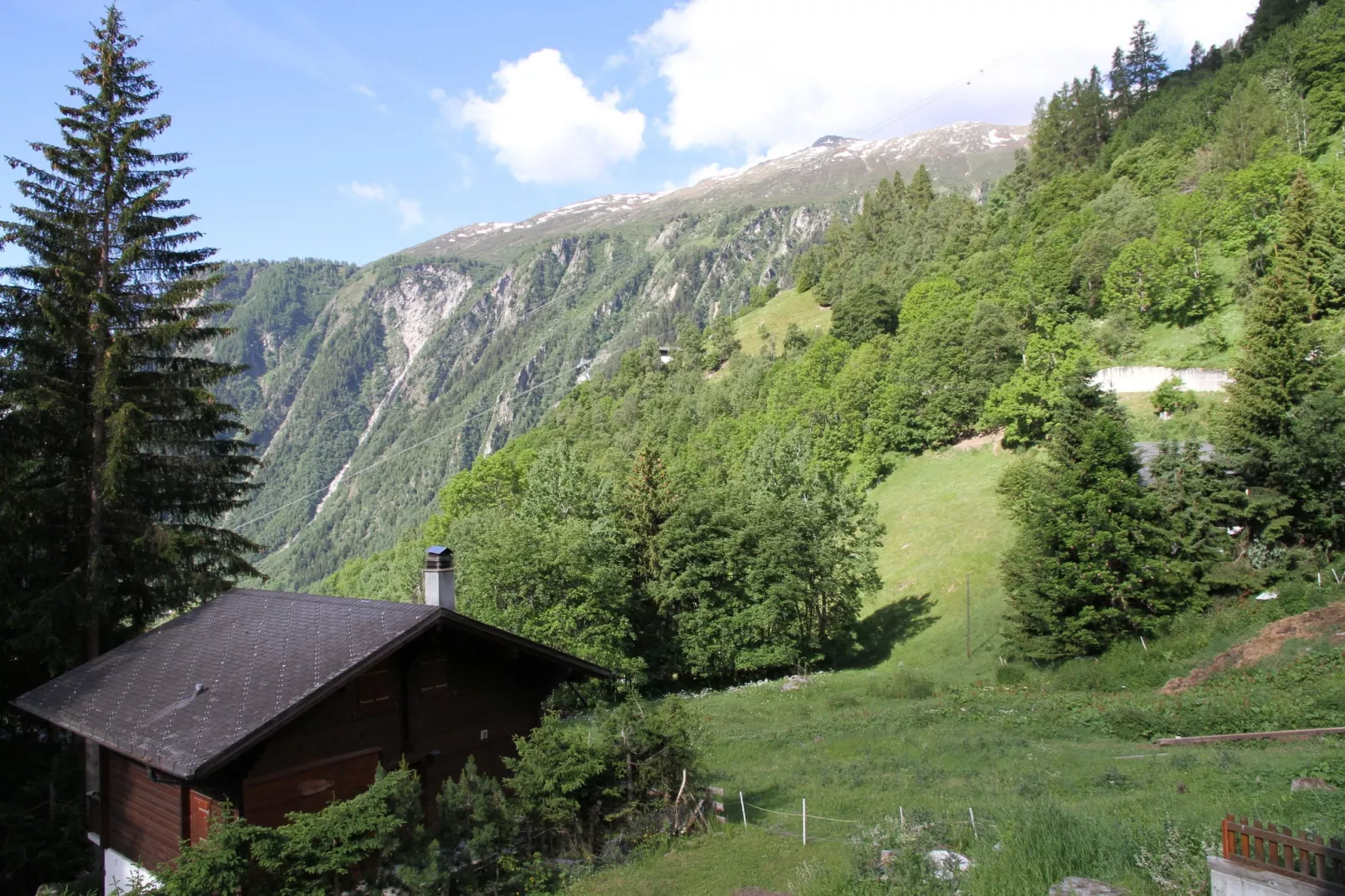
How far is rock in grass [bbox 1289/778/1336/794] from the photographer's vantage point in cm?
1331

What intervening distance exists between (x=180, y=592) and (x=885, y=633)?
37.0 metres

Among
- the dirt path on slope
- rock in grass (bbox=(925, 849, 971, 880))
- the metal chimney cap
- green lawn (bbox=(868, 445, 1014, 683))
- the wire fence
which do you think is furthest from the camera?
green lawn (bbox=(868, 445, 1014, 683))

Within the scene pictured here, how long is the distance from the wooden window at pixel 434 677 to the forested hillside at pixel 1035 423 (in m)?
22.4

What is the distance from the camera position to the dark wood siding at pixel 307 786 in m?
13.8

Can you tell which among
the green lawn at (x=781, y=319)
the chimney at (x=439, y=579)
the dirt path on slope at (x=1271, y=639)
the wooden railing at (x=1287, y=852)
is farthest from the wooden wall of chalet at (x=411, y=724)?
the green lawn at (x=781, y=319)

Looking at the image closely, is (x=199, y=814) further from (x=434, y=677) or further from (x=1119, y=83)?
(x=1119, y=83)

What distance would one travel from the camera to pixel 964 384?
6638 cm

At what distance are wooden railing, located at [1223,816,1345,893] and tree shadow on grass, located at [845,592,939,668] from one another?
1436 inches

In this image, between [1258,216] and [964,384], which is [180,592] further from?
[1258,216]

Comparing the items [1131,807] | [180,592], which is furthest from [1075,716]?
[180,592]

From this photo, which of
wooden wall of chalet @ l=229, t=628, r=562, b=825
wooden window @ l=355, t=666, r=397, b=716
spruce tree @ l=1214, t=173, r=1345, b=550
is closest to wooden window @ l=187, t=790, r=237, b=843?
wooden wall of chalet @ l=229, t=628, r=562, b=825

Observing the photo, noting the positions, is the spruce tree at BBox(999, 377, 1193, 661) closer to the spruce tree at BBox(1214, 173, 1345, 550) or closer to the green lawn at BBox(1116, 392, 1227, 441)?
the spruce tree at BBox(1214, 173, 1345, 550)

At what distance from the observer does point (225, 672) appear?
15383 mm

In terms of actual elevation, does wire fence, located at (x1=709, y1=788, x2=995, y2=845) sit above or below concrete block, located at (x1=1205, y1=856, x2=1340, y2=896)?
below
